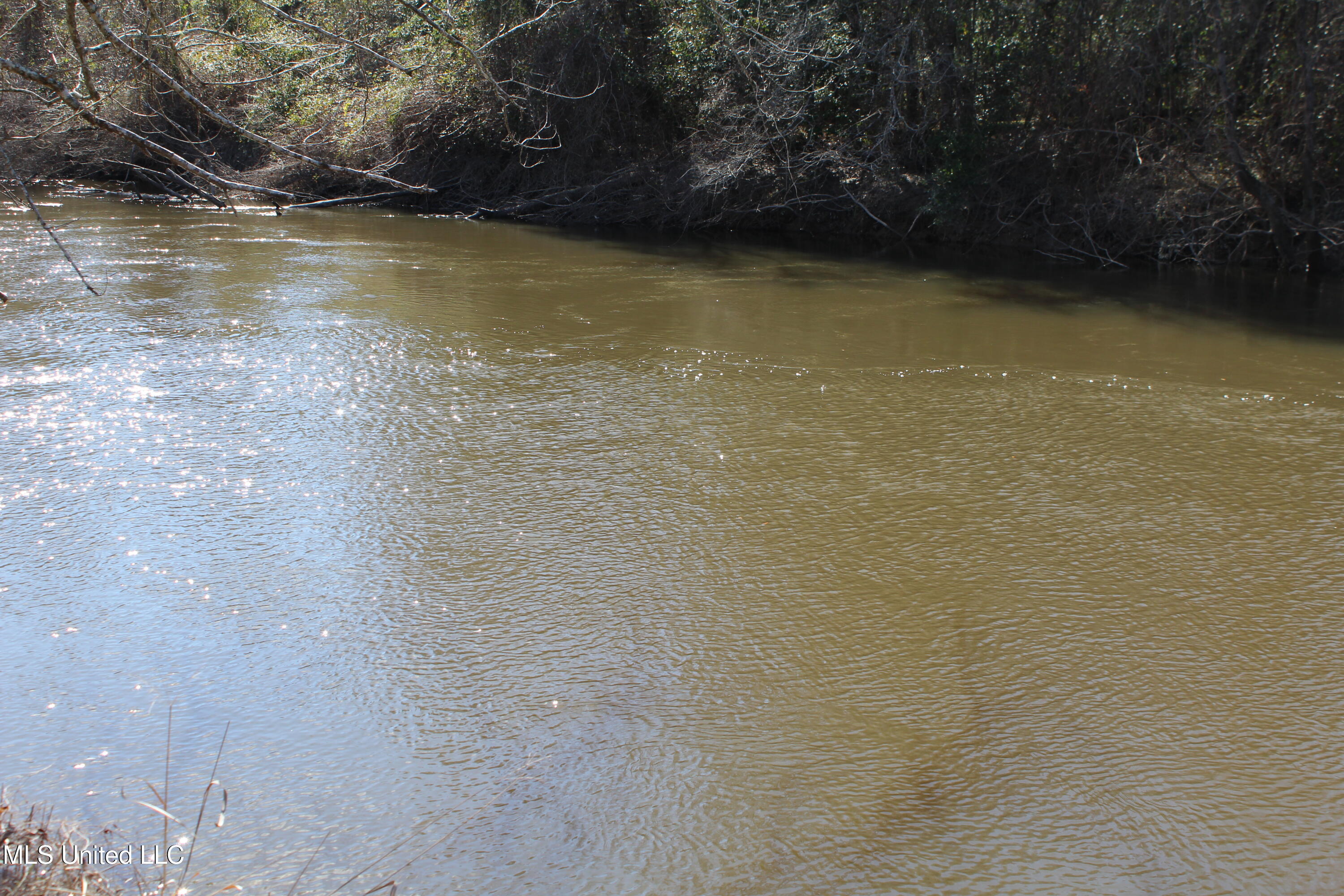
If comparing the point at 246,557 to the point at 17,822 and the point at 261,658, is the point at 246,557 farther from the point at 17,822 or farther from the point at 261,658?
the point at 17,822

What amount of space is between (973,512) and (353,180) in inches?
464

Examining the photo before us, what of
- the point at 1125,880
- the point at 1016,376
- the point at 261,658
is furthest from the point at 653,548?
the point at 1016,376

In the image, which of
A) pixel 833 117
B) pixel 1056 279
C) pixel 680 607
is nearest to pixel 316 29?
pixel 680 607

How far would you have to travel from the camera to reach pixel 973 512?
13.3 feet

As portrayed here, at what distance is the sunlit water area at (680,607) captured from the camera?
239cm

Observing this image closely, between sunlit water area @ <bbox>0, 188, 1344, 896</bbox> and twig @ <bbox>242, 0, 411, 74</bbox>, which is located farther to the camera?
twig @ <bbox>242, 0, 411, 74</bbox>

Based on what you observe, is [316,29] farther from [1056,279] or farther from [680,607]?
[1056,279]

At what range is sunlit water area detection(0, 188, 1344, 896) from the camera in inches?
94.0

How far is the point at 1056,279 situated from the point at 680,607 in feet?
23.0

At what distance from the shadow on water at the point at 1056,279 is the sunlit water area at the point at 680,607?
1192 mm

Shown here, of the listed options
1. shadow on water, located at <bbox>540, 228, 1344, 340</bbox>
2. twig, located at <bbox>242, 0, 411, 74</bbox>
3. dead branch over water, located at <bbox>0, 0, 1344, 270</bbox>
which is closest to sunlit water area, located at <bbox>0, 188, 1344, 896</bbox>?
shadow on water, located at <bbox>540, 228, 1344, 340</bbox>

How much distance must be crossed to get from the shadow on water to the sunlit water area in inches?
46.9

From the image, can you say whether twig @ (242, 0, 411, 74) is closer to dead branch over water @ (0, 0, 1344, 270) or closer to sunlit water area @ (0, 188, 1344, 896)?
sunlit water area @ (0, 188, 1344, 896)

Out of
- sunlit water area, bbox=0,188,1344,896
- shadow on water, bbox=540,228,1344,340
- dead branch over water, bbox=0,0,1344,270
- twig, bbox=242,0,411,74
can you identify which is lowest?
sunlit water area, bbox=0,188,1344,896
